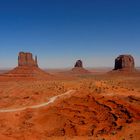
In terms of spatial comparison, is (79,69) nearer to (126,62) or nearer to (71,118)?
(126,62)

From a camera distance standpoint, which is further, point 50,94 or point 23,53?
point 23,53

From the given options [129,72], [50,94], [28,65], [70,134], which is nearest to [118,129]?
[70,134]

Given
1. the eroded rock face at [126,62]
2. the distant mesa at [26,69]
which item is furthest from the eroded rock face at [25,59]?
the eroded rock face at [126,62]

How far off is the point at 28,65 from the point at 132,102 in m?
70.9

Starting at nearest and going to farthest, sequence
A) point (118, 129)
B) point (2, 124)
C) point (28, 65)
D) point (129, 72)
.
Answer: point (118, 129) → point (2, 124) → point (28, 65) → point (129, 72)

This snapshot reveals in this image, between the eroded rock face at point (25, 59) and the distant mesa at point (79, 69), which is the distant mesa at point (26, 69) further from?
the distant mesa at point (79, 69)

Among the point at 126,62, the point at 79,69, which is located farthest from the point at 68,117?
the point at 79,69

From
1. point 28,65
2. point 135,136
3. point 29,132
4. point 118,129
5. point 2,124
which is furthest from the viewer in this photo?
point 28,65

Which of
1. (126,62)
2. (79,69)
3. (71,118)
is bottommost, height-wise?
(71,118)

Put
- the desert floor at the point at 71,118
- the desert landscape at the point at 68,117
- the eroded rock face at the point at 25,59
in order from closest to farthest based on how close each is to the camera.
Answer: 1. the desert floor at the point at 71,118
2. the desert landscape at the point at 68,117
3. the eroded rock face at the point at 25,59

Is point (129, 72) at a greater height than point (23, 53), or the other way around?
point (23, 53)

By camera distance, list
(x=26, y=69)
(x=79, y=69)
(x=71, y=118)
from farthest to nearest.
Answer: (x=79, y=69)
(x=26, y=69)
(x=71, y=118)

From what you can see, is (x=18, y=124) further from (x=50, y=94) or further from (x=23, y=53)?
(x=23, y=53)

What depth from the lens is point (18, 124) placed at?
2739 centimetres
